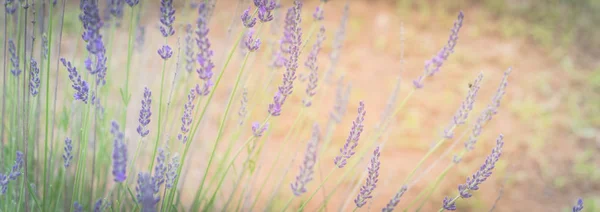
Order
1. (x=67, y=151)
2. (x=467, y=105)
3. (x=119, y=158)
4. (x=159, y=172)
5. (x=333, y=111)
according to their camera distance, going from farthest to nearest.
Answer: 1. (x=333, y=111)
2. (x=467, y=105)
3. (x=67, y=151)
4. (x=159, y=172)
5. (x=119, y=158)

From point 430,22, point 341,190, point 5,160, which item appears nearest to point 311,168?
point 5,160

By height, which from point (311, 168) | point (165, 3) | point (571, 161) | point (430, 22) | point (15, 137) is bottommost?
point (311, 168)

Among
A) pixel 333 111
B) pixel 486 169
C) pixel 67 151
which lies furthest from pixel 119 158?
pixel 333 111

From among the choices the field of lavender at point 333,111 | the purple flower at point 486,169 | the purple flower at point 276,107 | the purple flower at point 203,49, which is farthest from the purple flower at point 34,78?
the purple flower at point 486,169

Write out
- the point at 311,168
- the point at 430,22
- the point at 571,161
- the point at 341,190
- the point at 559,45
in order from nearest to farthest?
the point at 311,168 < the point at 341,190 < the point at 571,161 < the point at 559,45 < the point at 430,22

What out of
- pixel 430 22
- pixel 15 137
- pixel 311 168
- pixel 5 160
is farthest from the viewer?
pixel 430 22

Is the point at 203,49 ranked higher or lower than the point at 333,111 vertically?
lower

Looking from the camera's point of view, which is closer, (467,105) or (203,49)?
(203,49)

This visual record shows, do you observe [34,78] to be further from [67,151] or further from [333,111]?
[333,111]

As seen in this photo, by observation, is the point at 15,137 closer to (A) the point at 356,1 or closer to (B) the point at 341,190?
(B) the point at 341,190
